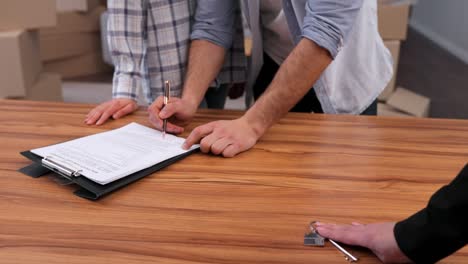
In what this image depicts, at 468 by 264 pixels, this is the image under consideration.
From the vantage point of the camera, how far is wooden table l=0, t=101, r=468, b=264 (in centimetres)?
66

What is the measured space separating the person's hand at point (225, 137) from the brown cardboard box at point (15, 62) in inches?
71.7

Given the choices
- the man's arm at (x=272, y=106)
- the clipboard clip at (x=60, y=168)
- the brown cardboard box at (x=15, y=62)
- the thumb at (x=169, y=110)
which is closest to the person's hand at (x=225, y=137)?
the man's arm at (x=272, y=106)

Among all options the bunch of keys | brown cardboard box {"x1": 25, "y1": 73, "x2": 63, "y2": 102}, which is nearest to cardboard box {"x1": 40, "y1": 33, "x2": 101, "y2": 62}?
brown cardboard box {"x1": 25, "y1": 73, "x2": 63, "y2": 102}

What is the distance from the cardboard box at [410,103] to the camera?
2840 mm

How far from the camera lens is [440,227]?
565 mm

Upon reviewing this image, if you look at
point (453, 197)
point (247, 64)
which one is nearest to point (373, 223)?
point (453, 197)

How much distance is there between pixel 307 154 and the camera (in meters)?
0.97

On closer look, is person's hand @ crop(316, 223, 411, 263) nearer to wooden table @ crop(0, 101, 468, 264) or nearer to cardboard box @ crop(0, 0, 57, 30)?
wooden table @ crop(0, 101, 468, 264)

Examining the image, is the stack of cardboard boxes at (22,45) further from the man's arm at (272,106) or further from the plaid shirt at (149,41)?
the man's arm at (272,106)

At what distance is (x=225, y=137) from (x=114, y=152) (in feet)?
0.68

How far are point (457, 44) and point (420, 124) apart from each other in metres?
3.39

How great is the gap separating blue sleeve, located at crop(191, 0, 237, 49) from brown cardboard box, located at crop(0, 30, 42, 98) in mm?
1499

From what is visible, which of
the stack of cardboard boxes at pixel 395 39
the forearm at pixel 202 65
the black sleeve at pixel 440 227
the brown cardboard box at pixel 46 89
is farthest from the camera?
the stack of cardboard boxes at pixel 395 39

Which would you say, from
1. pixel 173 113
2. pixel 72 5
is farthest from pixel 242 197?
pixel 72 5
